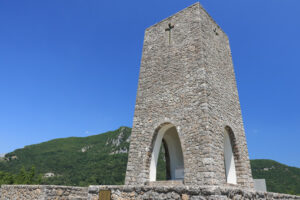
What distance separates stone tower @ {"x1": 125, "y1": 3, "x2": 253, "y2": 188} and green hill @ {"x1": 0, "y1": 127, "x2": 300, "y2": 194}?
44.4 feet

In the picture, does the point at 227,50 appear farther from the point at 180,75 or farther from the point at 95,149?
the point at 95,149

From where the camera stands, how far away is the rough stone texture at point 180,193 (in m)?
2.85

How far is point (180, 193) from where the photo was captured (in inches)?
123

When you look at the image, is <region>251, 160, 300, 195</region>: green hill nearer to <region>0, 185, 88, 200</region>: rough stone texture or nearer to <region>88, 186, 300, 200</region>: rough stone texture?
<region>0, 185, 88, 200</region>: rough stone texture

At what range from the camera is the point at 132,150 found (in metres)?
8.80

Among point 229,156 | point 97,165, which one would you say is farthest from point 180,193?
point 97,165

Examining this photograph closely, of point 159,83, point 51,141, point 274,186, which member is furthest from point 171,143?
point 51,141

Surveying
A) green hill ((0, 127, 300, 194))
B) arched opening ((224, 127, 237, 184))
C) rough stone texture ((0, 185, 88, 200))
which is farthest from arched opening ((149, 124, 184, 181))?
green hill ((0, 127, 300, 194))

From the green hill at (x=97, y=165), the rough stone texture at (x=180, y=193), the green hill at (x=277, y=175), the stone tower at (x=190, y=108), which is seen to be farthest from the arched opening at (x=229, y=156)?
the green hill at (x=277, y=175)

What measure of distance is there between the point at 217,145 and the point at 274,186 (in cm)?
2420

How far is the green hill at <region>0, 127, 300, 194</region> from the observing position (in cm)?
2883

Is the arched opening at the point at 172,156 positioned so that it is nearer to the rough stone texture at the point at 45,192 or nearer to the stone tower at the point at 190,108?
the stone tower at the point at 190,108

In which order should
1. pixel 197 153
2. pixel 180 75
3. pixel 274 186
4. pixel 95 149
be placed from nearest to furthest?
pixel 197 153, pixel 180 75, pixel 274 186, pixel 95 149

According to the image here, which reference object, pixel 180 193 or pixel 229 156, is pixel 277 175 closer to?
pixel 229 156
